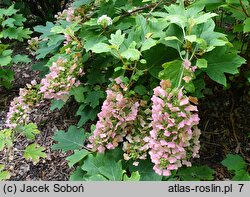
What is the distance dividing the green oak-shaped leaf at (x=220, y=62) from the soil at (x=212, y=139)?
85 cm

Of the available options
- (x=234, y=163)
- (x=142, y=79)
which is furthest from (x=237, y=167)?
(x=142, y=79)

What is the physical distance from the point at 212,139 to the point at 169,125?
1.14 metres

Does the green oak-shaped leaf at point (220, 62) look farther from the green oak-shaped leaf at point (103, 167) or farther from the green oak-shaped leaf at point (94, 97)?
the green oak-shaped leaf at point (94, 97)

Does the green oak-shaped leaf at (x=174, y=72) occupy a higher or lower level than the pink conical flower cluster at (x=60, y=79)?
higher

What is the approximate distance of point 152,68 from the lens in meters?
2.09

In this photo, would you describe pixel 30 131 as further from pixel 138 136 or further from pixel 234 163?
pixel 234 163

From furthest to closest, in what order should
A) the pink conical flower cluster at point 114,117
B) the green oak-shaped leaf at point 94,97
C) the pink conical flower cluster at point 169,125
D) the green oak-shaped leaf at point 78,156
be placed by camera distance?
the green oak-shaped leaf at point 94,97 < the green oak-shaped leaf at point 78,156 < the pink conical flower cluster at point 114,117 < the pink conical flower cluster at point 169,125

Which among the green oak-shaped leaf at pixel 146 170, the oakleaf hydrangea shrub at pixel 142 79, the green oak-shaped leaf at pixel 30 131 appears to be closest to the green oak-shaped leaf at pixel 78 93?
the oakleaf hydrangea shrub at pixel 142 79

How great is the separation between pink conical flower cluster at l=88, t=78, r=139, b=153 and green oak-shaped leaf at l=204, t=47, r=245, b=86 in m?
0.45

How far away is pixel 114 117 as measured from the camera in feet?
6.74

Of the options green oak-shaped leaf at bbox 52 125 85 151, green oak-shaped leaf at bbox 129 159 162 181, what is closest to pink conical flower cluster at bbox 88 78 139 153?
green oak-shaped leaf at bbox 129 159 162 181

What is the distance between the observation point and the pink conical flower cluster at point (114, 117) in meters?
2.03

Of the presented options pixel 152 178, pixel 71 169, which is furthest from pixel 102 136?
pixel 71 169

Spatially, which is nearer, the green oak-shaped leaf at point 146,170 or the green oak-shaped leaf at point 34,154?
the green oak-shaped leaf at point 146,170
